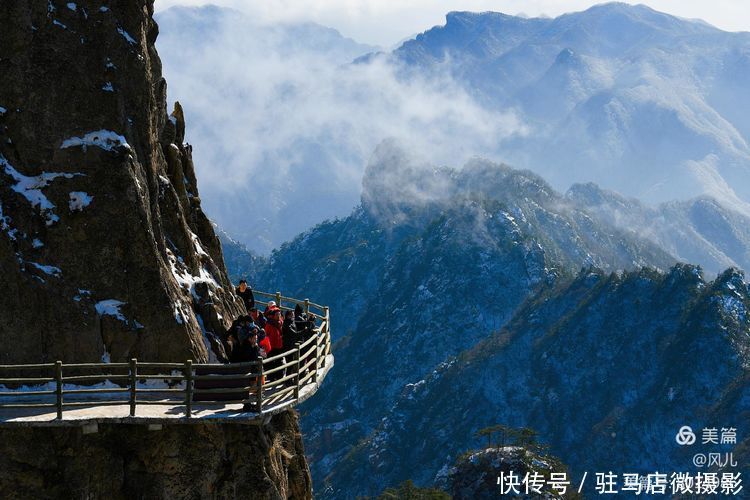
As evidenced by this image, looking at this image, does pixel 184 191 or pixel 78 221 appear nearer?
pixel 78 221

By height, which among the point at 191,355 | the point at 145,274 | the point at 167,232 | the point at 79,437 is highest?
the point at 167,232

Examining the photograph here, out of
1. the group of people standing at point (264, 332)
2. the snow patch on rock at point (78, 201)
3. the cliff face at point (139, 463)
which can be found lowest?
the cliff face at point (139, 463)

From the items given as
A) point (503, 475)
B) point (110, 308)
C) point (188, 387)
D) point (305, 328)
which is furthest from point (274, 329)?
point (503, 475)

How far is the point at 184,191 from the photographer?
3650 centimetres

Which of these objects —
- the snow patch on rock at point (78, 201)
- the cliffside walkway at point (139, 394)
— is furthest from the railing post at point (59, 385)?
the snow patch on rock at point (78, 201)

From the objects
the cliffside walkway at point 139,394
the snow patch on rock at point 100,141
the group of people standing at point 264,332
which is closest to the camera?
the cliffside walkway at point 139,394

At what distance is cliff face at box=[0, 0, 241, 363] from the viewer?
2883cm

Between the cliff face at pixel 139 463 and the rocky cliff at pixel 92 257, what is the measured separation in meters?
0.04

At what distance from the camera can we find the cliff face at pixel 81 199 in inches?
1135

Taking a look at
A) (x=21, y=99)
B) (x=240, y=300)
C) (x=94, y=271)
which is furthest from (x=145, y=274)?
(x=240, y=300)

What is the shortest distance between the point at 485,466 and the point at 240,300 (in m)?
74.9

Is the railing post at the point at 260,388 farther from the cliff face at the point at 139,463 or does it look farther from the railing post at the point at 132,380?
the railing post at the point at 132,380

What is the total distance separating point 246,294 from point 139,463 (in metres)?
9.36

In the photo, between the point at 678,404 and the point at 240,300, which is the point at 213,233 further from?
the point at 678,404
